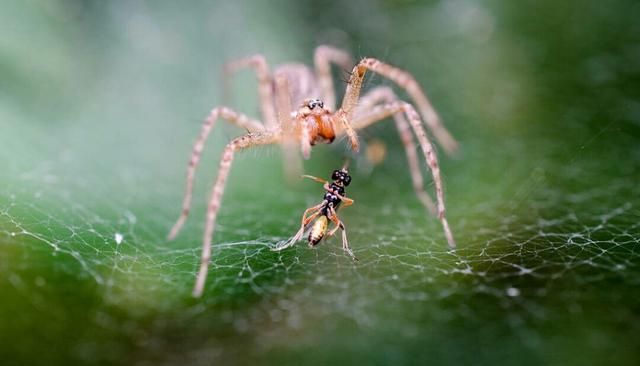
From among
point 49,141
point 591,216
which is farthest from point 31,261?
point 591,216

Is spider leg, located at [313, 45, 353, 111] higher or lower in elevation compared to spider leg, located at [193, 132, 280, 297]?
higher

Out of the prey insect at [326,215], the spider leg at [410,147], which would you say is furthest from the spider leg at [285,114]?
the prey insect at [326,215]

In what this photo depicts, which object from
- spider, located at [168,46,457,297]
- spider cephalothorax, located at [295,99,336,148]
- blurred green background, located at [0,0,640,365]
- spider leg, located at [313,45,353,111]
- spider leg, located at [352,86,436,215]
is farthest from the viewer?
spider leg, located at [313,45,353,111]

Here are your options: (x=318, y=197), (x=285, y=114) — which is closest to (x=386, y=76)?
(x=285, y=114)

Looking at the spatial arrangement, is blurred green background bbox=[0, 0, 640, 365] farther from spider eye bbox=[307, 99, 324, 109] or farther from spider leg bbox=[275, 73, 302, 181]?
spider eye bbox=[307, 99, 324, 109]

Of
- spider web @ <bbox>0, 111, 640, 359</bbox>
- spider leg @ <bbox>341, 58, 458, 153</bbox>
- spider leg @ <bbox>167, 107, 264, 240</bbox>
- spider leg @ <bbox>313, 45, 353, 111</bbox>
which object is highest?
spider leg @ <bbox>313, 45, 353, 111</bbox>

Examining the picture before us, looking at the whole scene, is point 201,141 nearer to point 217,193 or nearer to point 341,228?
point 217,193

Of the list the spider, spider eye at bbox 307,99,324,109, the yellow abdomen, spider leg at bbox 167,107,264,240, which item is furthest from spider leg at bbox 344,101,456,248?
spider leg at bbox 167,107,264,240
